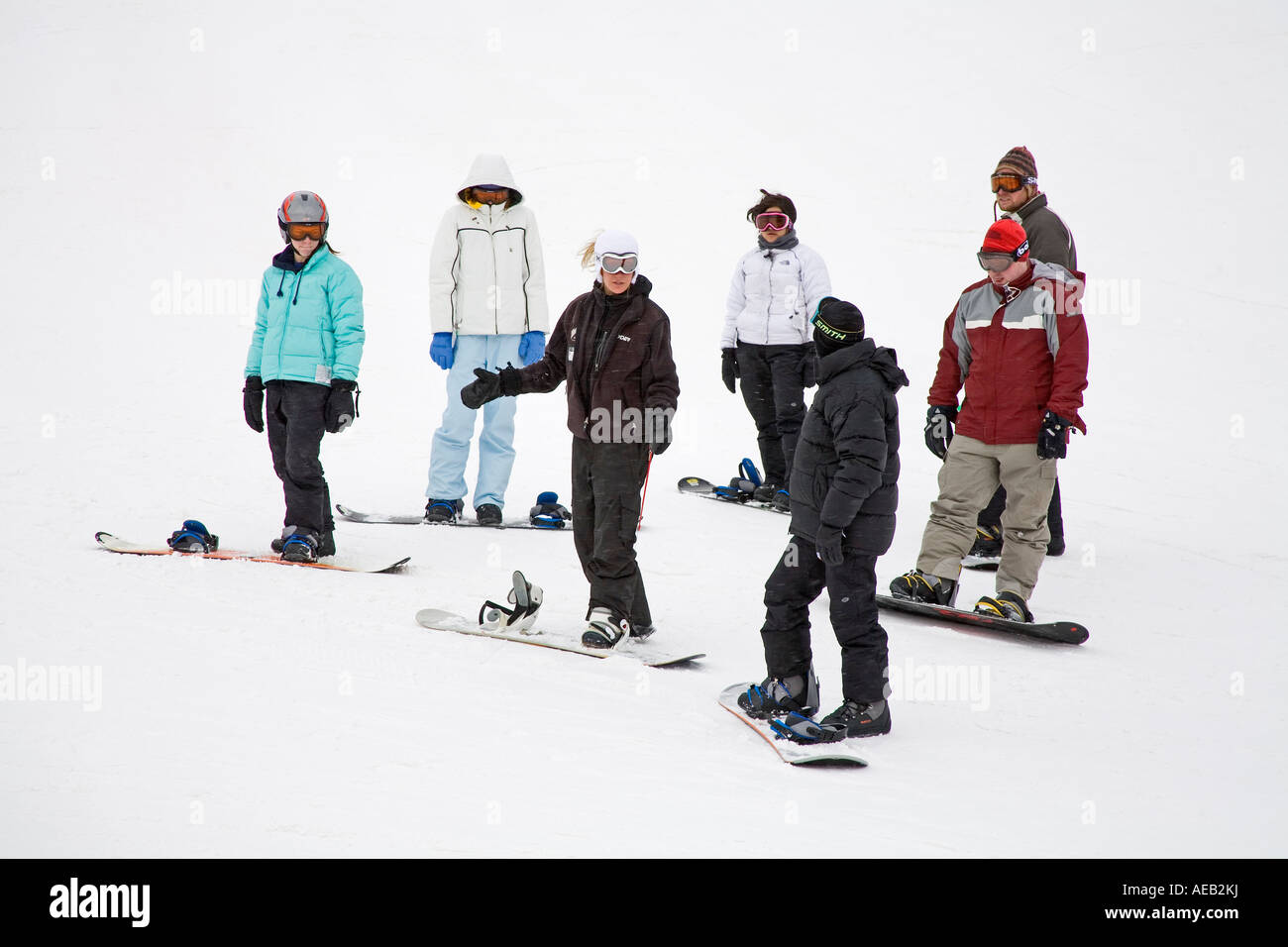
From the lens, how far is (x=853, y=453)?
13.9ft

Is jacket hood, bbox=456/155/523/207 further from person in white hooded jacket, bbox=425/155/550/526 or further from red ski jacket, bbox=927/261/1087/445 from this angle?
red ski jacket, bbox=927/261/1087/445

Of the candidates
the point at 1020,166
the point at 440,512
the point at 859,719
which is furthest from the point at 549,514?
the point at 859,719

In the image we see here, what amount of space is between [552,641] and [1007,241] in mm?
3112

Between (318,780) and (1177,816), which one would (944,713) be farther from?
(318,780)

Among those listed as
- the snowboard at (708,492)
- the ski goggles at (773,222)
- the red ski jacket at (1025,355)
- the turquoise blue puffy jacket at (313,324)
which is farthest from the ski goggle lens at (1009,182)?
the turquoise blue puffy jacket at (313,324)

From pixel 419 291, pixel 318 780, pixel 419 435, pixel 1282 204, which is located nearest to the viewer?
pixel 318 780

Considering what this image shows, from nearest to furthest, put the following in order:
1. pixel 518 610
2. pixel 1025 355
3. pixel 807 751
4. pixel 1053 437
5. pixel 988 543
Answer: pixel 807 751 → pixel 518 610 → pixel 1053 437 → pixel 1025 355 → pixel 988 543

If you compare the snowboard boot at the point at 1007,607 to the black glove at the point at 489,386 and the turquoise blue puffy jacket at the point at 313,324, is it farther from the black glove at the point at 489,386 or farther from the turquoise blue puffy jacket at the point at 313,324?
→ the turquoise blue puffy jacket at the point at 313,324

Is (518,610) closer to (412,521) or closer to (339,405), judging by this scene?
(339,405)

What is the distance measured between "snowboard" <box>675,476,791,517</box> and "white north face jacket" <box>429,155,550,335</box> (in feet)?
7.00

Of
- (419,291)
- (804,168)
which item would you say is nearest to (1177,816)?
(419,291)

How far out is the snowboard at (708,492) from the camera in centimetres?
890

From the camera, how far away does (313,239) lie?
21.3 feet

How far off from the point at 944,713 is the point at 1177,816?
1140mm
